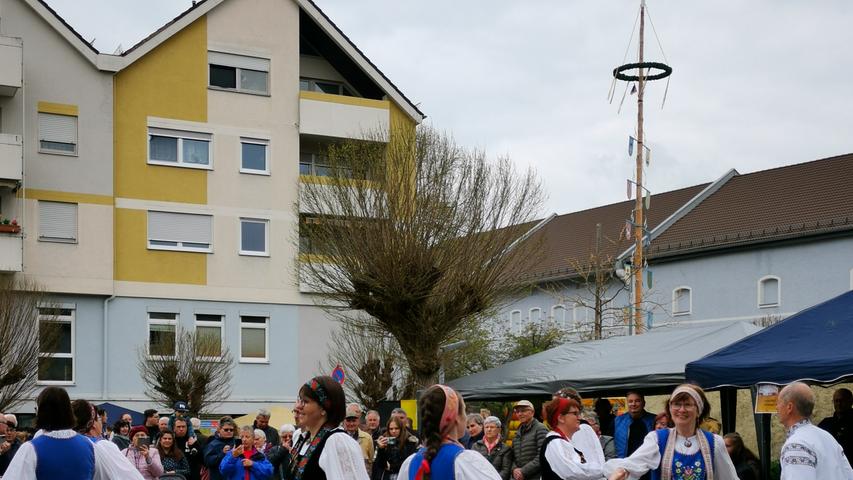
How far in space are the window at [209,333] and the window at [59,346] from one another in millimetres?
3566

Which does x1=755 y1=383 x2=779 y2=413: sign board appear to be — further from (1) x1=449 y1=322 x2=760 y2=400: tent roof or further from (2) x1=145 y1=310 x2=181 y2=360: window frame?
(2) x1=145 y1=310 x2=181 y2=360: window frame

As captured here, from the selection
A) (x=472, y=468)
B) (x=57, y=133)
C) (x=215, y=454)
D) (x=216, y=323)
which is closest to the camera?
(x=472, y=468)

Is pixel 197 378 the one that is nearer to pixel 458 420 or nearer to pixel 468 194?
pixel 468 194

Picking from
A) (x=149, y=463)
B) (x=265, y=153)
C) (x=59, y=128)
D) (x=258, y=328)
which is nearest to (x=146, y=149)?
(x=59, y=128)

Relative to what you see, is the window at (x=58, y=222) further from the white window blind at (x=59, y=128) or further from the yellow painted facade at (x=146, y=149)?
the white window blind at (x=59, y=128)

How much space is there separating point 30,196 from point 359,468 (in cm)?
3020

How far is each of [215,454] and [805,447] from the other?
839 cm

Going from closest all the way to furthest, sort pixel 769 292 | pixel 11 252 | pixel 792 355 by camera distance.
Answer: pixel 792 355, pixel 11 252, pixel 769 292

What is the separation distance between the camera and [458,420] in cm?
660

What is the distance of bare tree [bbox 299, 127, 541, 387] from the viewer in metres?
27.5

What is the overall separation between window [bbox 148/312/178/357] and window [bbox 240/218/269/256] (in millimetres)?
3046

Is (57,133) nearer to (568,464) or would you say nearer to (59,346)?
(59,346)

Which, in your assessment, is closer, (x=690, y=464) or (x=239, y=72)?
(x=690, y=464)

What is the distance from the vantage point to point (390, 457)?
1703 cm
